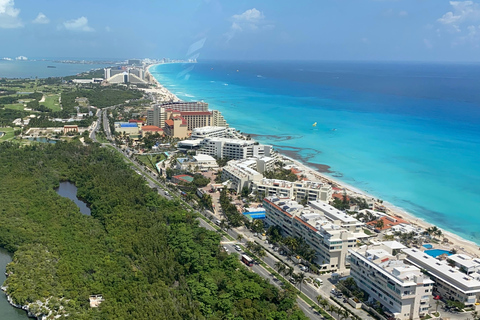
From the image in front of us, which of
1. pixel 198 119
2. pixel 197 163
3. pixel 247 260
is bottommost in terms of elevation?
pixel 247 260

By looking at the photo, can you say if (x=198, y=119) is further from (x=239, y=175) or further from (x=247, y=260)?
(x=247, y=260)

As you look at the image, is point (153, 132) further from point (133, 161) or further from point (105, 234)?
point (105, 234)

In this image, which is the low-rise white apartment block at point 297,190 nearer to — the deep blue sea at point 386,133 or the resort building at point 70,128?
the deep blue sea at point 386,133

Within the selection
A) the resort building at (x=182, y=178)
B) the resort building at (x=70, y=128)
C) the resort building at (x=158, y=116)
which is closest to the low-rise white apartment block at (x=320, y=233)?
the resort building at (x=182, y=178)

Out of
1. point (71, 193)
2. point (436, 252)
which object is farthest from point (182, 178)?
point (436, 252)

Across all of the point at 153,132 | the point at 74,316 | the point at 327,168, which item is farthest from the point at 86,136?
the point at 74,316

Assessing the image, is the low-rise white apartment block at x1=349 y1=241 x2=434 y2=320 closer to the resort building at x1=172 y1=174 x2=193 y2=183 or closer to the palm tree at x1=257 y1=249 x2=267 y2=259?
the palm tree at x1=257 y1=249 x2=267 y2=259

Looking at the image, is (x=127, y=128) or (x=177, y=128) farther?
(x=127, y=128)

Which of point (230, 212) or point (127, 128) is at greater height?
point (127, 128)
